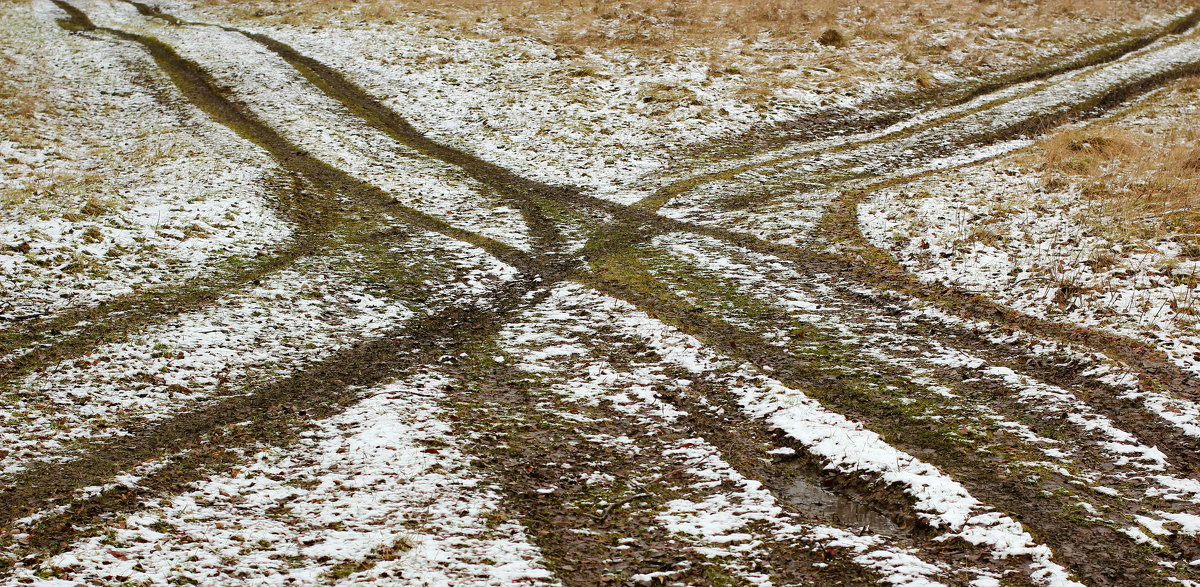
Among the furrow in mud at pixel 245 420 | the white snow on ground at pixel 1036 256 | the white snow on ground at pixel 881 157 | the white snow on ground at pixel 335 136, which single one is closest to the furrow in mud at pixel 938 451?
the white snow on ground at pixel 1036 256

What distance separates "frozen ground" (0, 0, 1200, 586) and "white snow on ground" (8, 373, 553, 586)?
41 millimetres

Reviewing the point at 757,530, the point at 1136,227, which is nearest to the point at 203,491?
the point at 757,530

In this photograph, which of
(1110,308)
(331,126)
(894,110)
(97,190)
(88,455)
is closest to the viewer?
(88,455)

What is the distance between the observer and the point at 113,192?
16578 mm

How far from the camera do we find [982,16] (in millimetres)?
33406

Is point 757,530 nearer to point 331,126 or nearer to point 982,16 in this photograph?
point 331,126

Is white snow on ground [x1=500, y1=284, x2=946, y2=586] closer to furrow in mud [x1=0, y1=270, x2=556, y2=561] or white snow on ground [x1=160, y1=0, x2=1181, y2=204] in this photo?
furrow in mud [x1=0, y1=270, x2=556, y2=561]

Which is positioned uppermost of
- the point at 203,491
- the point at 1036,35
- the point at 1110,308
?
the point at 1036,35

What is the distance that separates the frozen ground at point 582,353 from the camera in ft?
24.8

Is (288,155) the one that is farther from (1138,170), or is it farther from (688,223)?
(1138,170)

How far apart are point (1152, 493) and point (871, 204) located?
32.6ft

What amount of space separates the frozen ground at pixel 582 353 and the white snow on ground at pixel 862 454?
0.04 meters

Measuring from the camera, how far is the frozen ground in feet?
24.8

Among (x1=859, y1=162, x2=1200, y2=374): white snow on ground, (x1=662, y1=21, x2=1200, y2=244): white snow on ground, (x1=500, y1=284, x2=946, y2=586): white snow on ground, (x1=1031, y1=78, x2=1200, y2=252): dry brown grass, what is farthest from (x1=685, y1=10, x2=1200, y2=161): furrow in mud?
(x1=500, y1=284, x2=946, y2=586): white snow on ground
